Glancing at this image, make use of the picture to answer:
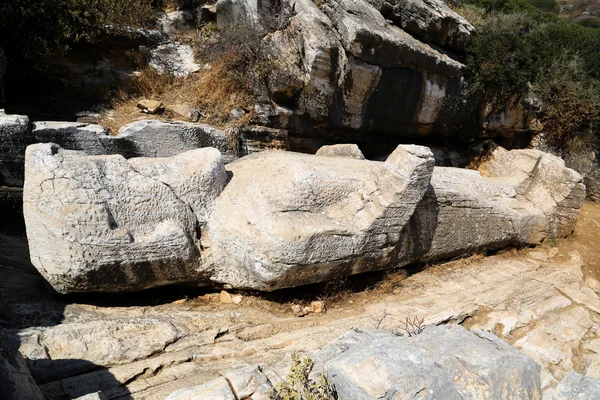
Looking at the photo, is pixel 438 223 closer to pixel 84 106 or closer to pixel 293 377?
pixel 293 377

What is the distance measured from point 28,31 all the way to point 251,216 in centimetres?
454

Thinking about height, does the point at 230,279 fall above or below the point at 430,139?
below

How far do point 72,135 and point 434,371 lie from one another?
4.56 metres

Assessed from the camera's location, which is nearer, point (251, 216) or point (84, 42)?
point (251, 216)

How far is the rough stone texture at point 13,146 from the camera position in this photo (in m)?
4.49

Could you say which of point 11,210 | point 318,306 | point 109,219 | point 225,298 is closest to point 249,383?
point 225,298

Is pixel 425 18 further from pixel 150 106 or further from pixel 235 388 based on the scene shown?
pixel 235 388

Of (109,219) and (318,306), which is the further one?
(318,306)

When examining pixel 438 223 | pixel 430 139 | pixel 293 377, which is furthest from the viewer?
pixel 430 139

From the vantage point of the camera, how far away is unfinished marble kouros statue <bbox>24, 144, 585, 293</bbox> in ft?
12.0

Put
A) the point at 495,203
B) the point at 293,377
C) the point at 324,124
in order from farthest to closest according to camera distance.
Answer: the point at 324,124, the point at 495,203, the point at 293,377

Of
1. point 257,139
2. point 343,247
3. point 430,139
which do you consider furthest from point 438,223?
point 430,139

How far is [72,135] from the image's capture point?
5.02 meters

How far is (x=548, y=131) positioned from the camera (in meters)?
9.16
